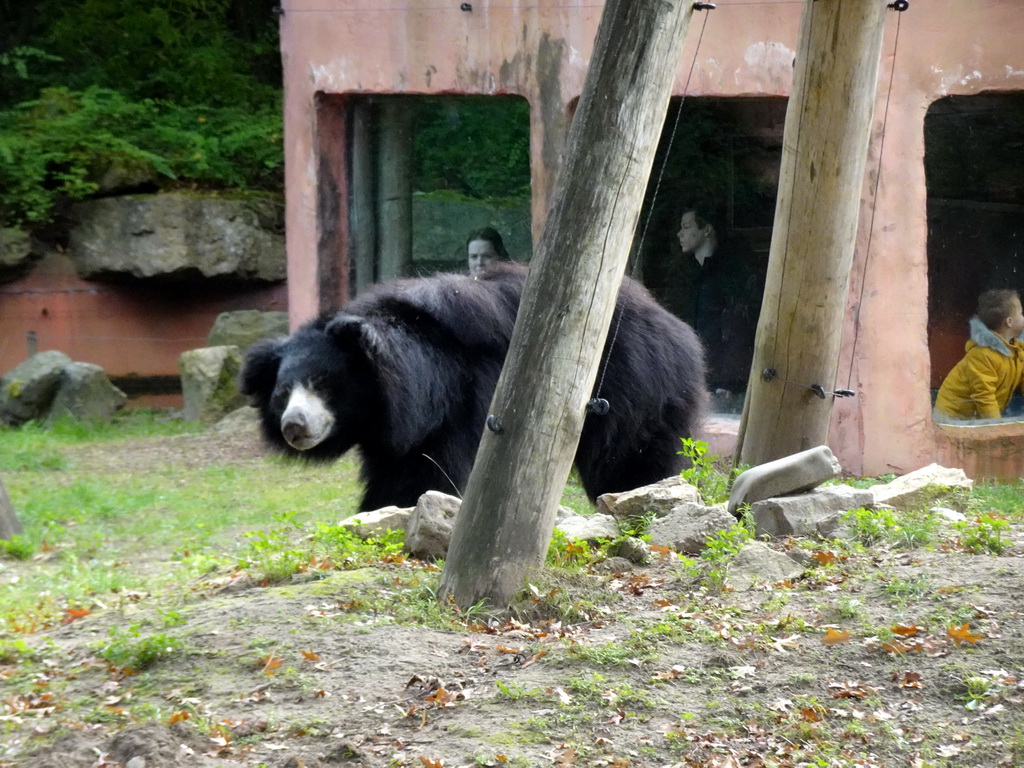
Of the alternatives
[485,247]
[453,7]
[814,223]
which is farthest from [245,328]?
[814,223]

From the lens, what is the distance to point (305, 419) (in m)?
5.46

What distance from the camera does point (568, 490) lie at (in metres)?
7.54

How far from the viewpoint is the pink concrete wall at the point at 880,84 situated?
295 inches

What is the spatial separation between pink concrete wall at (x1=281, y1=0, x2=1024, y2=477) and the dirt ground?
12.4 ft

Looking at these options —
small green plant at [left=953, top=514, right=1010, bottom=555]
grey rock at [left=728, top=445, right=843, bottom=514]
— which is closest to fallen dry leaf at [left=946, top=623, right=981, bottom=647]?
small green plant at [left=953, top=514, right=1010, bottom=555]

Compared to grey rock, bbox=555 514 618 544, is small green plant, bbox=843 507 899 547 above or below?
above

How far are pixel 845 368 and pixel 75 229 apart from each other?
312 inches

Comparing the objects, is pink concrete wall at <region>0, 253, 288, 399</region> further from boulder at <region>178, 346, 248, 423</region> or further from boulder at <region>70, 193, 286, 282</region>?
boulder at <region>178, 346, 248, 423</region>

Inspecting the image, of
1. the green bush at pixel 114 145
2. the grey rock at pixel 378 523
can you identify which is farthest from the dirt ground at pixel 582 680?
the green bush at pixel 114 145

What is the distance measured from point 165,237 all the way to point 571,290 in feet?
30.6

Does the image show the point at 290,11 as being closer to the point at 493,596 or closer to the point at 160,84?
the point at 160,84

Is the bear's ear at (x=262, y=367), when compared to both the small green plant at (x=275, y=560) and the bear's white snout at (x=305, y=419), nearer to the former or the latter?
the bear's white snout at (x=305, y=419)

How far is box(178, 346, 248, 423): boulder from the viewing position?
10570 mm

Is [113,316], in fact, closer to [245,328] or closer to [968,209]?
[245,328]
